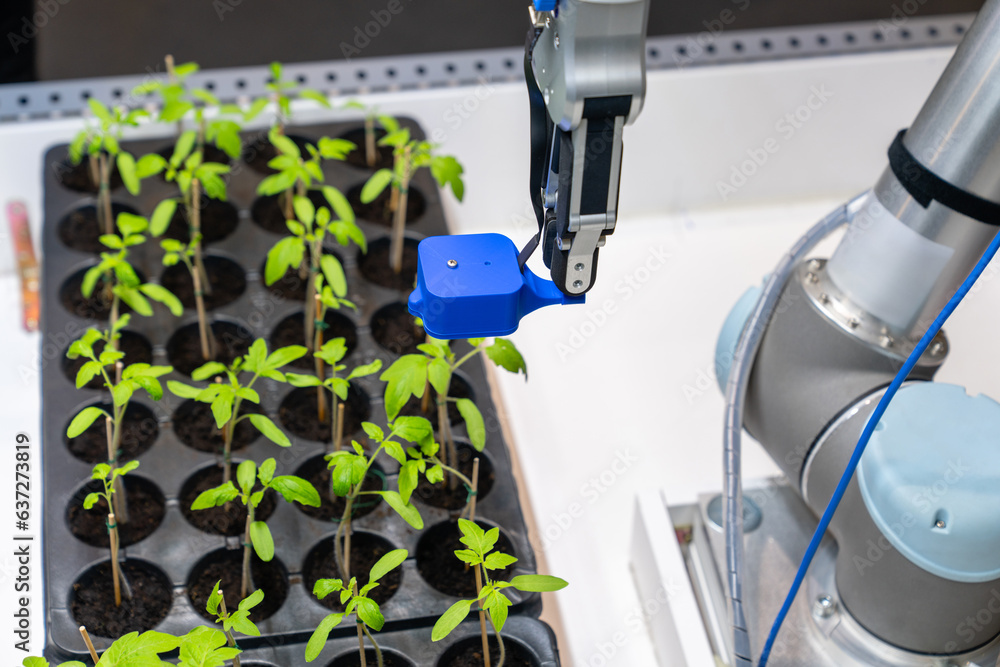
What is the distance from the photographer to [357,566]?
49.8 inches

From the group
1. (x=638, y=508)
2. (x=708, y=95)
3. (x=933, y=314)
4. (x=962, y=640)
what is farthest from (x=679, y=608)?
(x=708, y=95)

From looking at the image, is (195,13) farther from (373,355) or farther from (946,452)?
(946,452)

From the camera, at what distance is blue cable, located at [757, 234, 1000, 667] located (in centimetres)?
96

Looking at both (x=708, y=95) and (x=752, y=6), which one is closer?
(x=708, y=95)

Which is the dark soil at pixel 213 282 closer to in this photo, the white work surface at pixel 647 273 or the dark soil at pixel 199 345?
the dark soil at pixel 199 345

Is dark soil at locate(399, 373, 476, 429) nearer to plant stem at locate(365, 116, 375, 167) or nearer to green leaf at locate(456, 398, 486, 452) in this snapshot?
green leaf at locate(456, 398, 486, 452)

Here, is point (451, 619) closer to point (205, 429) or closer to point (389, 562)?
point (389, 562)

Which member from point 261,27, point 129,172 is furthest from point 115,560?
point 261,27

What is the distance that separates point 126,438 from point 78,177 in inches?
21.5

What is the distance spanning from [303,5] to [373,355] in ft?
2.98

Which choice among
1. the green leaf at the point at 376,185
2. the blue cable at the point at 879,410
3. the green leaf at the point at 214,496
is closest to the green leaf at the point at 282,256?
the green leaf at the point at 376,185

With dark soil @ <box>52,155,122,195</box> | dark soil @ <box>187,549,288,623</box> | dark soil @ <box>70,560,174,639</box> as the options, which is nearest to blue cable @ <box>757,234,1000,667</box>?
dark soil @ <box>187,549,288,623</box>

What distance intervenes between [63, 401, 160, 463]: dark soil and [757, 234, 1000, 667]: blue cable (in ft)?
2.71

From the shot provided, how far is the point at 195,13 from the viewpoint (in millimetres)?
2002
